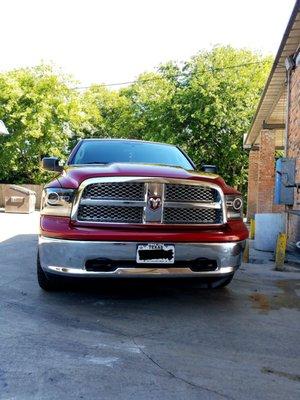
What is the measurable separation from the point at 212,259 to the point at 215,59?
90.1ft

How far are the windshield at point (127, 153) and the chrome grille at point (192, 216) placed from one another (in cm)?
127

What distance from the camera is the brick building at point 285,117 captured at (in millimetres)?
8711

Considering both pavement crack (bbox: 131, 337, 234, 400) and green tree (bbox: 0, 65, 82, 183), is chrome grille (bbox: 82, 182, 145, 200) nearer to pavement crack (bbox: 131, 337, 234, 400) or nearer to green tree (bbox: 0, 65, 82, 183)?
pavement crack (bbox: 131, 337, 234, 400)

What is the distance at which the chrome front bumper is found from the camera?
401 cm

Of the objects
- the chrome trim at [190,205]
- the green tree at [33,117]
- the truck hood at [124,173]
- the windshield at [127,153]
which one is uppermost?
the green tree at [33,117]

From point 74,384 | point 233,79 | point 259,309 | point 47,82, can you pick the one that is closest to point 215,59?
point 233,79

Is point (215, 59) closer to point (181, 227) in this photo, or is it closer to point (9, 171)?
point (9, 171)

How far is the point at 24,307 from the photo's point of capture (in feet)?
14.2

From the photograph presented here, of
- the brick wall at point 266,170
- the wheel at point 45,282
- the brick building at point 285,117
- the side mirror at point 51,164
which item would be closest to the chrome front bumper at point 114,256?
the wheel at point 45,282

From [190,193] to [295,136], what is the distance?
18.6ft

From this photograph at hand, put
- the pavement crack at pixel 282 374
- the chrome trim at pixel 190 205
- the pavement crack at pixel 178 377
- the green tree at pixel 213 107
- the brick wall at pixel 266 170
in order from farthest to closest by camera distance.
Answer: the green tree at pixel 213 107
the brick wall at pixel 266 170
the chrome trim at pixel 190 205
the pavement crack at pixel 282 374
the pavement crack at pixel 178 377

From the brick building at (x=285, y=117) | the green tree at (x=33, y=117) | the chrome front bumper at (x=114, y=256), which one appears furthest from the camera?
the green tree at (x=33, y=117)

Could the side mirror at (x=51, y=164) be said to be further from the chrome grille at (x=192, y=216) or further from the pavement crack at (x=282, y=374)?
the pavement crack at (x=282, y=374)

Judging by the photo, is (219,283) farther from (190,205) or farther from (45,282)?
(45,282)
